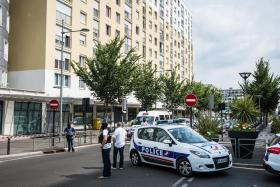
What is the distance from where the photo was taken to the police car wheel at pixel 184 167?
36.4ft

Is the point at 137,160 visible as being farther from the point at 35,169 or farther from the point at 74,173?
the point at 35,169

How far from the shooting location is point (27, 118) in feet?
109

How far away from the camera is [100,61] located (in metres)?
32.2

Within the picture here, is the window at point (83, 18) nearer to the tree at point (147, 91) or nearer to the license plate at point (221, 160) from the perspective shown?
the tree at point (147, 91)

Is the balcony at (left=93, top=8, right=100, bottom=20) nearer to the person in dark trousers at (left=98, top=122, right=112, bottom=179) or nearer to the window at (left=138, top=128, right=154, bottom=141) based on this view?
the window at (left=138, top=128, right=154, bottom=141)

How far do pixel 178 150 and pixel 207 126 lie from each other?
700 cm

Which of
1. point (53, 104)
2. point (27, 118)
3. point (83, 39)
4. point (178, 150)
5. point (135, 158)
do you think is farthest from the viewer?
point (83, 39)

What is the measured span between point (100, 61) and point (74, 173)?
68.4ft

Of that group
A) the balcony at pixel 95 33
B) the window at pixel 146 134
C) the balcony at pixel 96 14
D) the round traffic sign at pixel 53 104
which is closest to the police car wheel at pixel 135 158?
the window at pixel 146 134

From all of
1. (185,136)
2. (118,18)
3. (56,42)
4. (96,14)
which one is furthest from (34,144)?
(118,18)

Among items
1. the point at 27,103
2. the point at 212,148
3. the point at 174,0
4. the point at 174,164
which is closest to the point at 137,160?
the point at 174,164

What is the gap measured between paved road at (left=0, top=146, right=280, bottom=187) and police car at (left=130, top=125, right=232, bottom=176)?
32cm

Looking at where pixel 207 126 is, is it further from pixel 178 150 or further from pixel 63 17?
pixel 63 17

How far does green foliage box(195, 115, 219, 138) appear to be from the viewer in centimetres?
1800
